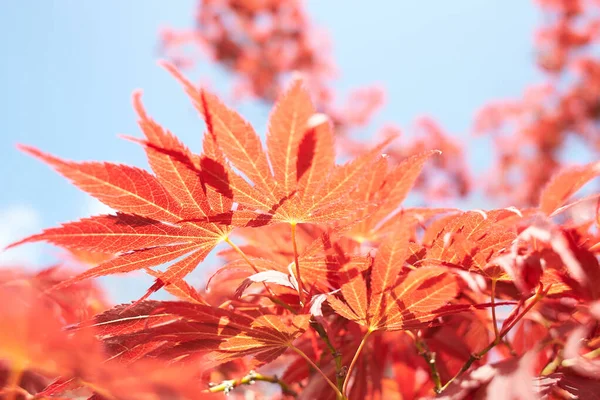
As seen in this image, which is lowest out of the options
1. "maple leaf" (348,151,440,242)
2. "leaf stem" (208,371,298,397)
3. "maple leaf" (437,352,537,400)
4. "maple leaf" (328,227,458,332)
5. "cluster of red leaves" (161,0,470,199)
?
"leaf stem" (208,371,298,397)

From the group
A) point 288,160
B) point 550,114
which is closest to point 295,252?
point 288,160

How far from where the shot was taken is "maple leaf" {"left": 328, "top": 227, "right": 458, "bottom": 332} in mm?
375

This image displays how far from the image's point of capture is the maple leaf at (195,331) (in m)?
0.40

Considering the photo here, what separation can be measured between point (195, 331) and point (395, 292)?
172 millimetres

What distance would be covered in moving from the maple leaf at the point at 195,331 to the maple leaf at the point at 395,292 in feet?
0.16

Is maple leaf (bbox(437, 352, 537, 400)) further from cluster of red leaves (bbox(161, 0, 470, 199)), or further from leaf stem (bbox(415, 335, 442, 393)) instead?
cluster of red leaves (bbox(161, 0, 470, 199))

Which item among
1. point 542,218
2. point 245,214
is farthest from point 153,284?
point 542,218

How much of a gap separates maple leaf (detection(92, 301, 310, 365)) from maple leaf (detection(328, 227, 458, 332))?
50 millimetres

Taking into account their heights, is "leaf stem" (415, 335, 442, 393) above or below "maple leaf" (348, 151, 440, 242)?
below

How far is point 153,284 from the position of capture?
0.44 metres

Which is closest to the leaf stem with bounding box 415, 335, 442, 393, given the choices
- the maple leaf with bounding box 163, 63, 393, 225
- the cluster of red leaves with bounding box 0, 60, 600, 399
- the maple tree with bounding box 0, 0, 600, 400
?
the maple tree with bounding box 0, 0, 600, 400

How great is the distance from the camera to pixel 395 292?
39 centimetres

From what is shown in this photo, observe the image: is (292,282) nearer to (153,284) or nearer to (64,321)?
(153,284)

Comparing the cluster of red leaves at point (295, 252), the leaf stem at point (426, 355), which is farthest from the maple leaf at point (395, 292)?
the leaf stem at point (426, 355)
